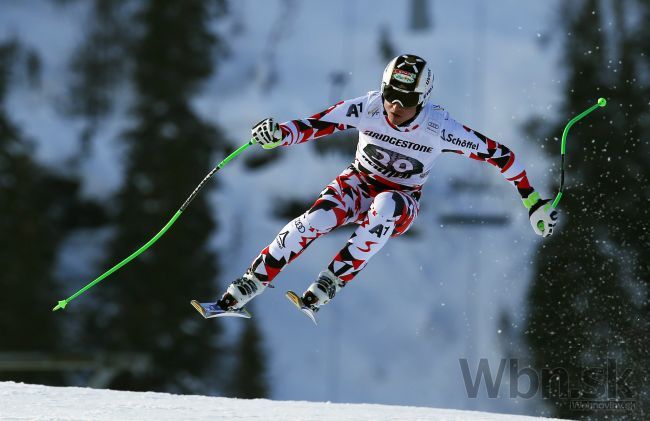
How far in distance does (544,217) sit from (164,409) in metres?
2.42

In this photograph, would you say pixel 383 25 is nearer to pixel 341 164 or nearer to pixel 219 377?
pixel 341 164

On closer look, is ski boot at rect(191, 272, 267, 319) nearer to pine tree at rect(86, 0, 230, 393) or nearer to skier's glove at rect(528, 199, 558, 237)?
skier's glove at rect(528, 199, 558, 237)

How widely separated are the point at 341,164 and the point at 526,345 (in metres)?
2.89

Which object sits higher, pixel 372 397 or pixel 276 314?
pixel 276 314

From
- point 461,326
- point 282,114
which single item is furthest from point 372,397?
point 282,114

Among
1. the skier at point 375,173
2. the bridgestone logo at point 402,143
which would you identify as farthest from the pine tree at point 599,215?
the bridgestone logo at point 402,143

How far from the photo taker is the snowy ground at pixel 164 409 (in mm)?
6691

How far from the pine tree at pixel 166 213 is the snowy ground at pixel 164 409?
24.9 ft

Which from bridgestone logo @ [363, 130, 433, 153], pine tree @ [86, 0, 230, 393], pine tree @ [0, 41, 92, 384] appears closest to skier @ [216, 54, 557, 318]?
bridgestone logo @ [363, 130, 433, 153]

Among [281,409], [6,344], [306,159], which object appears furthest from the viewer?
[6,344]

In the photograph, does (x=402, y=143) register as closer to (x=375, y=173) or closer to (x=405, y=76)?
(x=375, y=173)

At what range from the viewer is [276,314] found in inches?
583

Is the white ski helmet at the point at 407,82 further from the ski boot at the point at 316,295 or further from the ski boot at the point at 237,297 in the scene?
the ski boot at the point at 237,297

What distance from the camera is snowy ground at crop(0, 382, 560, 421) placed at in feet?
22.0
